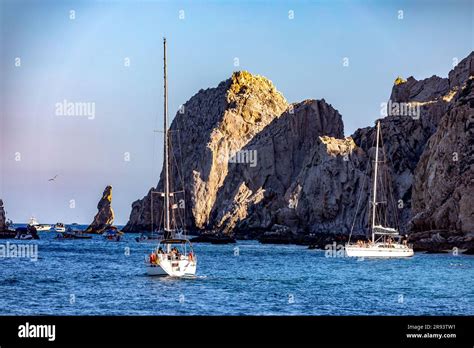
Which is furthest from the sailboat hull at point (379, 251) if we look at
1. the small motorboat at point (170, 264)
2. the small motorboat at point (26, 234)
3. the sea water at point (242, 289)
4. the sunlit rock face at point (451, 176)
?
the small motorboat at point (26, 234)

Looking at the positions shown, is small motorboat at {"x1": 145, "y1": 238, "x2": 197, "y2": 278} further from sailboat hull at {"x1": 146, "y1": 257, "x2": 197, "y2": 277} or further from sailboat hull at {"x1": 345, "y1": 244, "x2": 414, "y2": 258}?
sailboat hull at {"x1": 345, "y1": 244, "x2": 414, "y2": 258}

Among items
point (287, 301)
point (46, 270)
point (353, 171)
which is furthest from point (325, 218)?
point (287, 301)

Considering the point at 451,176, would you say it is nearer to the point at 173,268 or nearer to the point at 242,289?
the point at 173,268

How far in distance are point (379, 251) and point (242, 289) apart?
48.4 metres

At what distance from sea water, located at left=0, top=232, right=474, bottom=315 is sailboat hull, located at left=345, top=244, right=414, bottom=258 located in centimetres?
1261

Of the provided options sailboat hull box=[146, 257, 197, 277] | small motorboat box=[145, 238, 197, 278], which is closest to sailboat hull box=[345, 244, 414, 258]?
small motorboat box=[145, 238, 197, 278]

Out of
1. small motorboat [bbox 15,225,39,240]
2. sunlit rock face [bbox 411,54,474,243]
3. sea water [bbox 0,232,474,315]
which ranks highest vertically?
sunlit rock face [bbox 411,54,474,243]

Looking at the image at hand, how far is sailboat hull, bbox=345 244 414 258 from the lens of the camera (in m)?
105

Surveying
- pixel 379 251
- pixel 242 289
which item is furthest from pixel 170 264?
Answer: pixel 379 251

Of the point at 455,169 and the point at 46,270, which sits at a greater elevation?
the point at 455,169

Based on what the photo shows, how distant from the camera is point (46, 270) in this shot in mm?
78062
